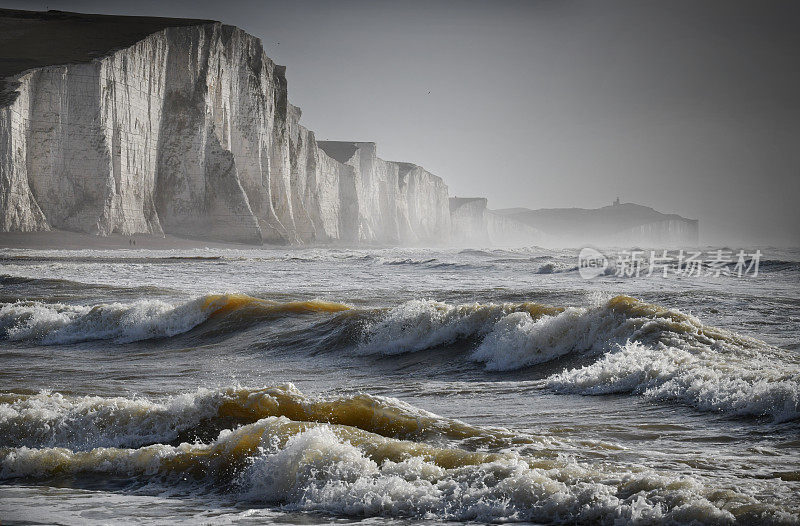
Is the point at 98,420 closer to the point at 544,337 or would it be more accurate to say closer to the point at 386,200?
the point at 544,337

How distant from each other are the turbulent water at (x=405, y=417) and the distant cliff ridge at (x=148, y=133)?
3567 cm

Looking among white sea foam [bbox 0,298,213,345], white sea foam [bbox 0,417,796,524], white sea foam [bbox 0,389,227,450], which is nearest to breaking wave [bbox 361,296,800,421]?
white sea foam [bbox 0,417,796,524]

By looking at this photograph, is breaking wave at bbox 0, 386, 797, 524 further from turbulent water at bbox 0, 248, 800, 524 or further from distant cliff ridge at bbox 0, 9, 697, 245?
distant cliff ridge at bbox 0, 9, 697, 245

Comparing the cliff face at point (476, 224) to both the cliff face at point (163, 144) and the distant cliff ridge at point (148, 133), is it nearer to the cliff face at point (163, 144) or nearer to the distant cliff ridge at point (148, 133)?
the distant cliff ridge at point (148, 133)

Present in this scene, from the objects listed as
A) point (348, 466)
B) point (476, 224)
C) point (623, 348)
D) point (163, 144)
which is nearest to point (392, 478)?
point (348, 466)

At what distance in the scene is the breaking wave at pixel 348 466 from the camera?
12.8ft

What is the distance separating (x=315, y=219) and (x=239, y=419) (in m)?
75.3

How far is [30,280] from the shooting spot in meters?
22.1

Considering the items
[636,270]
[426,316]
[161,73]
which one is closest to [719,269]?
[636,270]

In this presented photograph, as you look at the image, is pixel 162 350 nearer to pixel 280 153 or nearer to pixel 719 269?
pixel 719 269

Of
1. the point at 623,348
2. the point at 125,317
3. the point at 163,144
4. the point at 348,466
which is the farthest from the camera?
the point at 163,144

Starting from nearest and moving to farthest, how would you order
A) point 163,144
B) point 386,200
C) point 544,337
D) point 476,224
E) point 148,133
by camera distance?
point 544,337, point 148,133, point 163,144, point 386,200, point 476,224

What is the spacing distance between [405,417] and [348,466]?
1.23m

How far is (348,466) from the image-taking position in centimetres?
450
